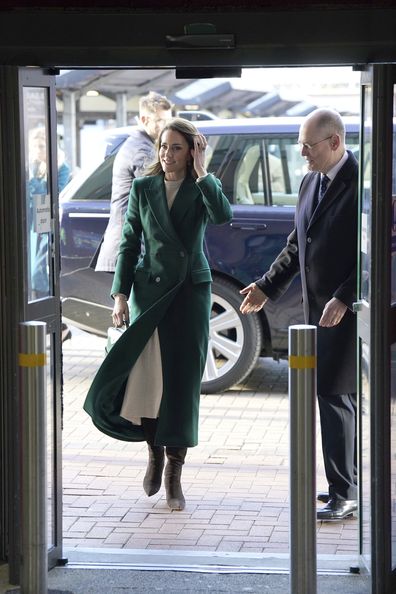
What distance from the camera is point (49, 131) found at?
5176mm

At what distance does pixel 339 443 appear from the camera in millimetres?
6145

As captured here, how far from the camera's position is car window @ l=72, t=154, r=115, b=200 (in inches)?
363

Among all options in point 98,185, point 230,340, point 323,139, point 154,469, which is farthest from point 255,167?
point 154,469

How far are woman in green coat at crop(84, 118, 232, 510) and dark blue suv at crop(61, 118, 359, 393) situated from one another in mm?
2546

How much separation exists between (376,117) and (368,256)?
0.55 meters

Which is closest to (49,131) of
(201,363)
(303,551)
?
(201,363)

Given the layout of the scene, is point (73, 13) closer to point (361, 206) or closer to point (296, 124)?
point (361, 206)

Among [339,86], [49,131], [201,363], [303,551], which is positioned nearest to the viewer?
[303,551]

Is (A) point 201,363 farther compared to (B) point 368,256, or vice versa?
(A) point 201,363

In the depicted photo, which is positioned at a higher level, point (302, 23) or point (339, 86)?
point (339, 86)

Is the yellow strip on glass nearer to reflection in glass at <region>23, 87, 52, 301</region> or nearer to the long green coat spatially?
reflection in glass at <region>23, 87, 52, 301</region>

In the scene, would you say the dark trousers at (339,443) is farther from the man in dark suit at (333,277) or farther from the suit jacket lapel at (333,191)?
the suit jacket lapel at (333,191)

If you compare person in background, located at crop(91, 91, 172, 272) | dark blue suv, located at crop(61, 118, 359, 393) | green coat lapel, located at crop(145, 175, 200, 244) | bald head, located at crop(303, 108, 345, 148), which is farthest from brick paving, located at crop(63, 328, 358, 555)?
bald head, located at crop(303, 108, 345, 148)

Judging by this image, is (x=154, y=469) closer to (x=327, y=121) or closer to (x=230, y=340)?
(x=327, y=121)
